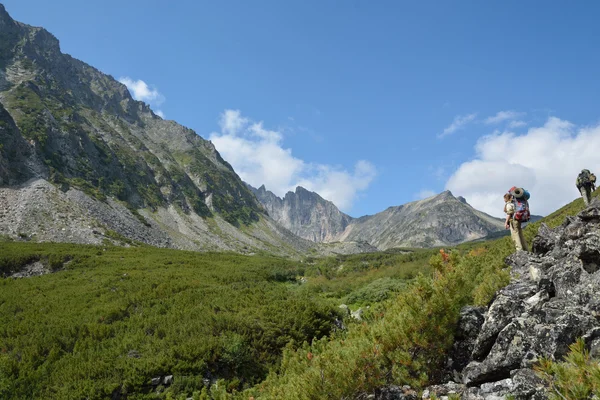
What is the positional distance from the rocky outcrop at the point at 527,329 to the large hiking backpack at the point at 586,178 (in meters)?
11.3

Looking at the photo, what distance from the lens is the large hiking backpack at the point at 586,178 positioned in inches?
684

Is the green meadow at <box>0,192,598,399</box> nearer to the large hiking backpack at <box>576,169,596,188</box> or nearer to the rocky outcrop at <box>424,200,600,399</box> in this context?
the rocky outcrop at <box>424,200,600,399</box>

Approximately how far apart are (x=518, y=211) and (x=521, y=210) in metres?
0.11

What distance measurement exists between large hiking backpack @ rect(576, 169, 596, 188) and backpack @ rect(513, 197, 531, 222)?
27.4 feet

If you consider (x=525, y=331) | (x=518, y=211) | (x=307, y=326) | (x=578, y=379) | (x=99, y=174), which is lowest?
(x=307, y=326)

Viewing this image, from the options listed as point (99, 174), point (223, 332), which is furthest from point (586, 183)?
point (99, 174)

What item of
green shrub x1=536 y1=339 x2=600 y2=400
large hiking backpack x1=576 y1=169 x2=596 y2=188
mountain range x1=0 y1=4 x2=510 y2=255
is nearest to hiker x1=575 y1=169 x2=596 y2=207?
large hiking backpack x1=576 y1=169 x2=596 y2=188

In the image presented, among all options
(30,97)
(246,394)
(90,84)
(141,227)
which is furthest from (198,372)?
(90,84)

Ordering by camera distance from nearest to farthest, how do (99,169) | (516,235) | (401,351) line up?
(401,351), (516,235), (99,169)

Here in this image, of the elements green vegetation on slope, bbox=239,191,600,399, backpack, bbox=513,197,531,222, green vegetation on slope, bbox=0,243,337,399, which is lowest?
green vegetation on slope, bbox=0,243,337,399

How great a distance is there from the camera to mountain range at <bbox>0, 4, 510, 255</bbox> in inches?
2127

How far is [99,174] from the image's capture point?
3519 inches

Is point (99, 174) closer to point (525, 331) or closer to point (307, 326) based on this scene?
point (307, 326)

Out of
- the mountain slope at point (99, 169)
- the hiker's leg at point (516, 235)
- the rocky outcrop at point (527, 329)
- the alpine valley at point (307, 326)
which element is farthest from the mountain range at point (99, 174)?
the rocky outcrop at point (527, 329)
